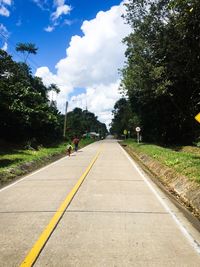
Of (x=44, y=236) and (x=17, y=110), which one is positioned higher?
(x=17, y=110)

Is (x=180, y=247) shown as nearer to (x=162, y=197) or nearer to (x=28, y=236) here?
(x=28, y=236)

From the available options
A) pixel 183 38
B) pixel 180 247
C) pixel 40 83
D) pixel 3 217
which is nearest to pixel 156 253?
pixel 180 247

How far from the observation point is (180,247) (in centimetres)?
628

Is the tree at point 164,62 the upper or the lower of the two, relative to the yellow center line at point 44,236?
upper

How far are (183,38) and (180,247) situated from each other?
29154 millimetres

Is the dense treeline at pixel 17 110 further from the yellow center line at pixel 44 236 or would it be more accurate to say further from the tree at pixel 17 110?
the yellow center line at pixel 44 236

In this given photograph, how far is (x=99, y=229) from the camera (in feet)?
24.0

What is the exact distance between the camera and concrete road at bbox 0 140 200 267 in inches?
224

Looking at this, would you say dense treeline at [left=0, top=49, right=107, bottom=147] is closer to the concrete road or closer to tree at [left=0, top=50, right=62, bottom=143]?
tree at [left=0, top=50, right=62, bottom=143]

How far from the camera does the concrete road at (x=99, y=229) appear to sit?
5.70 m

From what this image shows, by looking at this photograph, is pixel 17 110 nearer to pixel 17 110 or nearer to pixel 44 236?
pixel 17 110

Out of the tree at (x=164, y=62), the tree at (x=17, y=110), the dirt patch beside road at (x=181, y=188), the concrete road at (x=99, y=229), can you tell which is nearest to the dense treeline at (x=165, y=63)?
the tree at (x=164, y=62)

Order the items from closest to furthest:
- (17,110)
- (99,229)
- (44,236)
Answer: (44,236), (99,229), (17,110)

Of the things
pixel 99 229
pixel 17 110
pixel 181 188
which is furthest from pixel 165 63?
pixel 99 229
